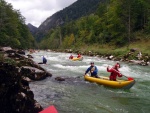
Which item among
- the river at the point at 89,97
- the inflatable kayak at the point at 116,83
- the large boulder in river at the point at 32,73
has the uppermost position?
the large boulder in river at the point at 32,73

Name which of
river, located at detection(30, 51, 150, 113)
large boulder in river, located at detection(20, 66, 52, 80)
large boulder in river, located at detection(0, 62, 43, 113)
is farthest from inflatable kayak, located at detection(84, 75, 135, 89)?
large boulder in river, located at detection(0, 62, 43, 113)

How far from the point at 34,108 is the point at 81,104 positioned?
266 centimetres

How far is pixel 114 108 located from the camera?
9.44 m

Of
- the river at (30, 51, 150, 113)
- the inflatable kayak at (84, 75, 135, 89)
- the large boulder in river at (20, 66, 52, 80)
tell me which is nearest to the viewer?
the river at (30, 51, 150, 113)

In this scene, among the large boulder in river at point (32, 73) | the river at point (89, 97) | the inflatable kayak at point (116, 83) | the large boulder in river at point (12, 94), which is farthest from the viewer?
the large boulder in river at point (32, 73)

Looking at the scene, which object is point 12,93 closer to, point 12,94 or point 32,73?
point 12,94

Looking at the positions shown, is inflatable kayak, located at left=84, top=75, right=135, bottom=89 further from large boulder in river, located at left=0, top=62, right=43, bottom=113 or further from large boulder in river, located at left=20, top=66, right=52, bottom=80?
large boulder in river, located at left=0, top=62, right=43, bottom=113

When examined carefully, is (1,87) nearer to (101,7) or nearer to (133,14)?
(133,14)

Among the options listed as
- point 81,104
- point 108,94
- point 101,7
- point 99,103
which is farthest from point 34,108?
point 101,7

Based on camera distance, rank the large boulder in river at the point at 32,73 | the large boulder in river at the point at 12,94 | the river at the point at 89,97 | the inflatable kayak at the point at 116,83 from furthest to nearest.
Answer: the large boulder in river at the point at 32,73, the inflatable kayak at the point at 116,83, the river at the point at 89,97, the large boulder in river at the point at 12,94

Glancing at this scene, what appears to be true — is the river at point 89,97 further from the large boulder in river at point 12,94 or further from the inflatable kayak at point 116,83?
the large boulder in river at point 12,94

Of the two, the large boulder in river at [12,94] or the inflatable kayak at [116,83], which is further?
the inflatable kayak at [116,83]

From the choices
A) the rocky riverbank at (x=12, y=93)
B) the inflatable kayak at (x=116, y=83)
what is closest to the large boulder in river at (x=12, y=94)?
the rocky riverbank at (x=12, y=93)

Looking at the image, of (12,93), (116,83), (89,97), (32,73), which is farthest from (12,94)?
(116,83)
